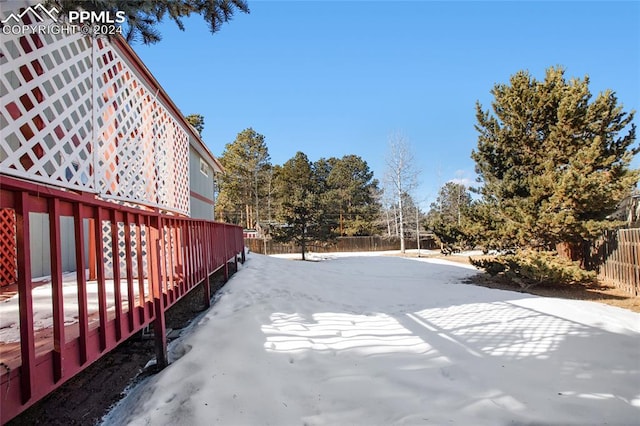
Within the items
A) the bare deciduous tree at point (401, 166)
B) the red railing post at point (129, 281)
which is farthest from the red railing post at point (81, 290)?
the bare deciduous tree at point (401, 166)

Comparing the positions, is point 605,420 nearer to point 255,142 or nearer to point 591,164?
point 591,164

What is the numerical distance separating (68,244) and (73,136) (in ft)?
8.51

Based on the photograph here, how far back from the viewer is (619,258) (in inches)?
298

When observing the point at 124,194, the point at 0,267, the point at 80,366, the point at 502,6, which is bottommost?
the point at 80,366

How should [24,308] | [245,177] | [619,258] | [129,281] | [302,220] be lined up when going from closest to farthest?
[24,308] → [129,281] → [619,258] → [302,220] → [245,177]

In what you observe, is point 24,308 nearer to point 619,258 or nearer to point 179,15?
point 179,15

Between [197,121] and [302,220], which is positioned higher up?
[197,121]

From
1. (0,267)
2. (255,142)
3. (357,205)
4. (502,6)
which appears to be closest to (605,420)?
(0,267)

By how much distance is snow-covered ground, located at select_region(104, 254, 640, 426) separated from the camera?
1.99m

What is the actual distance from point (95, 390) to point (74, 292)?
5.33 ft

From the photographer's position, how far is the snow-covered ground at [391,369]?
1.99 metres

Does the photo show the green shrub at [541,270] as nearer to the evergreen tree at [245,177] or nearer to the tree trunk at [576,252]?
the tree trunk at [576,252]

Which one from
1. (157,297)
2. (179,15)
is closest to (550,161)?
(179,15)

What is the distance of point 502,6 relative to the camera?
23.3ft
